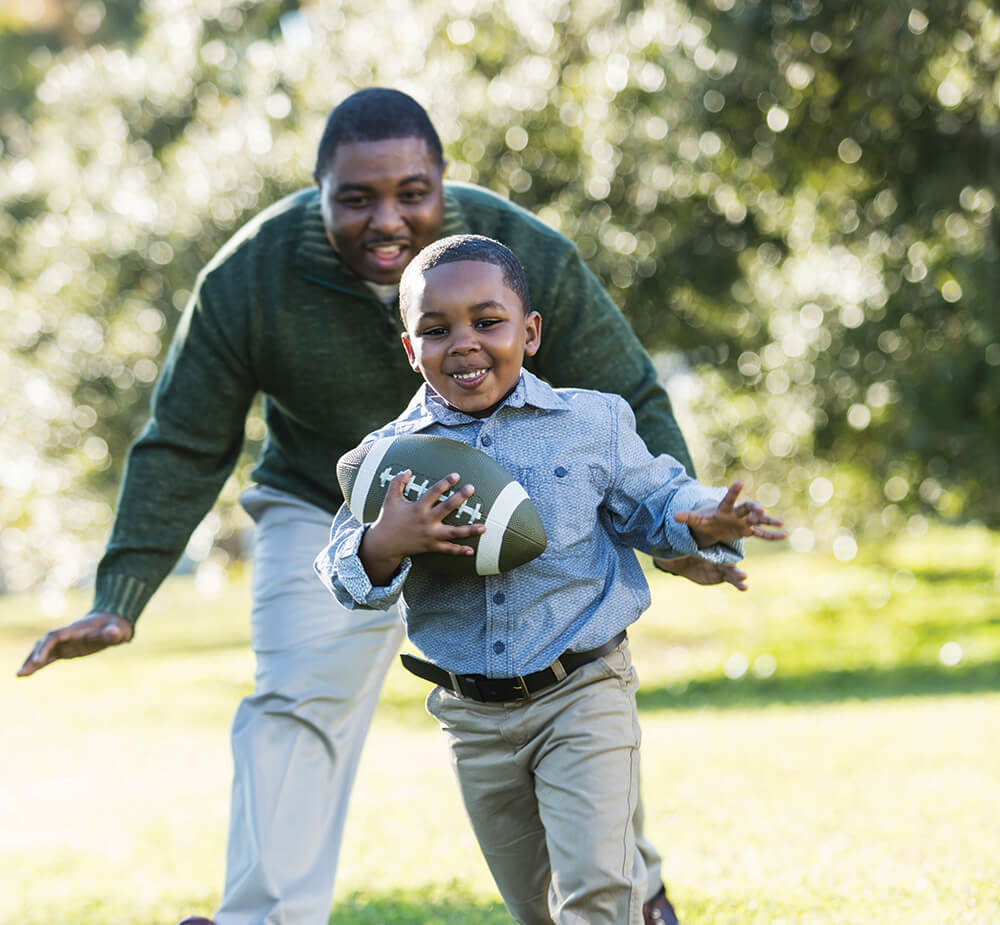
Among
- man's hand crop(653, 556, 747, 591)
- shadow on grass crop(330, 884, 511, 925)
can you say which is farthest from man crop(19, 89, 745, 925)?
shadow on grass crop(330, 884, 511, 925)

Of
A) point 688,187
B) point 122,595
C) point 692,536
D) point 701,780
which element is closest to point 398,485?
point 692,536

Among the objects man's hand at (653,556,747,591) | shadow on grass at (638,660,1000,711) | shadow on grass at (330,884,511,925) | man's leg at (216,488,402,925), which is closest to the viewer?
man's hand at (653,556,747,591)

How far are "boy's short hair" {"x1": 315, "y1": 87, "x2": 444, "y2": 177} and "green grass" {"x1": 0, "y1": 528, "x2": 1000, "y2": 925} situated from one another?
90.8 inches

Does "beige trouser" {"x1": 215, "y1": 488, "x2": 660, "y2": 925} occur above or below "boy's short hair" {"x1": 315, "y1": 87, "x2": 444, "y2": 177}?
below

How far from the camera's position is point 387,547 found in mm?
2791

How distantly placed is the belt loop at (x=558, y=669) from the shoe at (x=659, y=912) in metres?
1.13

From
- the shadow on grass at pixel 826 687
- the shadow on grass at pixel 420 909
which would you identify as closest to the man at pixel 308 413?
the shadow on grass at pixel 420 909

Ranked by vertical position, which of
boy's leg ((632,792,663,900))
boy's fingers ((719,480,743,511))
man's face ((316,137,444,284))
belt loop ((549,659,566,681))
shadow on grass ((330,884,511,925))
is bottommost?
shadow on grass ((330,884,511,925))

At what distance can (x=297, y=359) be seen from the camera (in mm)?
3988

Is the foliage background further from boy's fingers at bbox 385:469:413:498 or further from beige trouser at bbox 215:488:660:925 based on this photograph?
boy's fingers at bbox 385:469:413:498

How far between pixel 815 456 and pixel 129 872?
9710 millimetres

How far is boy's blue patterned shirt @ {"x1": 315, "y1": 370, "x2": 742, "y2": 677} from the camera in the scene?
2.96 m

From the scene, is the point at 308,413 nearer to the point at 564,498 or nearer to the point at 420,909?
the point at 564,498

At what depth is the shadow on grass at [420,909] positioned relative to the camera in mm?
4559
